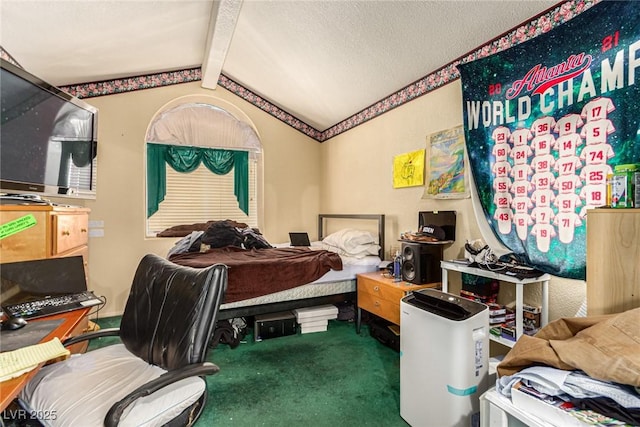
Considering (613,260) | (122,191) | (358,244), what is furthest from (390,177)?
(122,191)

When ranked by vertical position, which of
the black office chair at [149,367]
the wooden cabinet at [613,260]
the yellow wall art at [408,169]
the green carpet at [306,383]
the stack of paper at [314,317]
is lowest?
the green carpet at [306,383]

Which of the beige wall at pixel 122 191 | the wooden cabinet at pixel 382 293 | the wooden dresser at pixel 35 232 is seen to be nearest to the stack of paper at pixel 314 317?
the wooden cabinet at pixel 382 293

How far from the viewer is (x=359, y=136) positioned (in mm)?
3900

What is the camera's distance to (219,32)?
9.11 ft

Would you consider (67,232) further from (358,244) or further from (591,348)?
(591,348)

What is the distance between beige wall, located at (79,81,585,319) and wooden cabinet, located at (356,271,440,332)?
1.78ft

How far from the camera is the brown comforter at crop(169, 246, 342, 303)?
8.62ft

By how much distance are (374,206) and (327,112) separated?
4.86 feet

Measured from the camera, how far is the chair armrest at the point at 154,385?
986 mm

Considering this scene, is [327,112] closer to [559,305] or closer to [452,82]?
[452,82]

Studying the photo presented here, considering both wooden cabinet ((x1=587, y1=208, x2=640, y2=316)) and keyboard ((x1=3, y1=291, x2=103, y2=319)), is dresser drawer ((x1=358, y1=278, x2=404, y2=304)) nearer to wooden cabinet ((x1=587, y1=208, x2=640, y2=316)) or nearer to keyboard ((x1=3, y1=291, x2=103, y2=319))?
wooden cabinet ((x1=587, y1=208, x2=640, y2=316))

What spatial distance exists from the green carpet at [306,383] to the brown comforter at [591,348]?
3.39ft

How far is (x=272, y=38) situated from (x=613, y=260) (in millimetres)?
3036

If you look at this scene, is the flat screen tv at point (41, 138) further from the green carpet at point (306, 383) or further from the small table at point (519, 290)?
the small table at point (519, 290)
